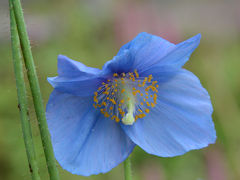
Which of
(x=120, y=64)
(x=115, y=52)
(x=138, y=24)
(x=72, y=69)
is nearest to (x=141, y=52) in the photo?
(x=120, y=64)

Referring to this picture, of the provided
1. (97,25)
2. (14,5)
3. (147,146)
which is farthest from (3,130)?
(14,5)

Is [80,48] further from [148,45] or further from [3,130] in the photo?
[148,45]

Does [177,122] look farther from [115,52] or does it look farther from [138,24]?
[115,52]

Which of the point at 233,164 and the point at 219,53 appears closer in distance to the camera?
the point at 233,164

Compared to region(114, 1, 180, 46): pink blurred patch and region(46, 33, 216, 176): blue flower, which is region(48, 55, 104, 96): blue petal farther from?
region(114, 1, 180, 46): pink blurred patch

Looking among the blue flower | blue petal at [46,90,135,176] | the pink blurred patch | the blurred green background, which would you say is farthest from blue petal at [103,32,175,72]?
the pink blurred patch

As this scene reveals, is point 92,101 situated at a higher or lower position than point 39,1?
higher
